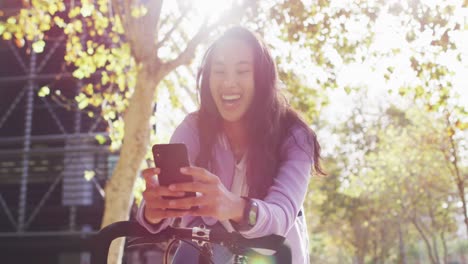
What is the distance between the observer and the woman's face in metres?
2.33

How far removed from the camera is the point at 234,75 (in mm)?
2342

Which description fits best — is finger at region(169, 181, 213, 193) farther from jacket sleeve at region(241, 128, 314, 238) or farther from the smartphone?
jacket sleeve at region(241, 128, 314, 238)

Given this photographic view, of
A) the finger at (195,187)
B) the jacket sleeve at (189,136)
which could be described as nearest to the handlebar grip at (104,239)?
the finger at (195,187)

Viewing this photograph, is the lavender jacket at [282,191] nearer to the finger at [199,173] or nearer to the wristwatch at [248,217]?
the wristwatch at [248,217]

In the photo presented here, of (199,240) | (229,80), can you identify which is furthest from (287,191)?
(229,80)

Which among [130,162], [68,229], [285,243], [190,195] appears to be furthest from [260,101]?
[68,229]

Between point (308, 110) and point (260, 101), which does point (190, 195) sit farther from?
point (308, 110)

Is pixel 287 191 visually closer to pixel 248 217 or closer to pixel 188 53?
pixel 248 217

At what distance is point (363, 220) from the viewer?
127 feet

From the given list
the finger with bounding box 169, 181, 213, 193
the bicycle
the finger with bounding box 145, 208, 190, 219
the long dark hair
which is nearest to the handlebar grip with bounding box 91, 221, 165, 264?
the bicycle

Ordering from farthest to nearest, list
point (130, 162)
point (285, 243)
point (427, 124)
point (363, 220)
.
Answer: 1. point (363, 220)
2. point (427, 124)
3. point (130, 162)
4. point (285, 243)

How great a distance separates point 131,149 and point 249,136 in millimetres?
5170

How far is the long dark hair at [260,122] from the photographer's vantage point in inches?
88.4

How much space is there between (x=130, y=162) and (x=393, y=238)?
3871 cm
